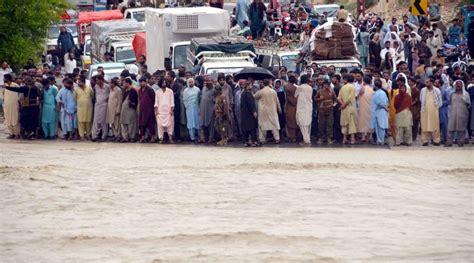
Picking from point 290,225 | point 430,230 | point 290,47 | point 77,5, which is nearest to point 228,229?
point 290,225

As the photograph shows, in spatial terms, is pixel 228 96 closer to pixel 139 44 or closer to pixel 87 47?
pixel 139 44

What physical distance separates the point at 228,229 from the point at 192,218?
34.5 inches

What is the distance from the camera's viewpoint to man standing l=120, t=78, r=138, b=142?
2319 centimetres

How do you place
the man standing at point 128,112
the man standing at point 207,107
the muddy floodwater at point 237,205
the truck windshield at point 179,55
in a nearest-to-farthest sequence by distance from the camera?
the muddy floodwater at point 237,205 → the man standing at point 207,107 → the man standing at point 128,112 → the truck windshield at point 179,55

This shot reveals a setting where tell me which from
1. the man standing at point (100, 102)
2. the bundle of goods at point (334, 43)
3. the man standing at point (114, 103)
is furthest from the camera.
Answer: the bundle of goods at point (334, 43)

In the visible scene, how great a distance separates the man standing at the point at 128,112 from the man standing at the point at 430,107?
5262 mm

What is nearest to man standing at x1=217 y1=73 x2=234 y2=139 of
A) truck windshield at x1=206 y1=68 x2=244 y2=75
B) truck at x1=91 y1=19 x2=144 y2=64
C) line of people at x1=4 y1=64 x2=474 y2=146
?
line of people at x1=4 y1=64 x2=474 y2=146

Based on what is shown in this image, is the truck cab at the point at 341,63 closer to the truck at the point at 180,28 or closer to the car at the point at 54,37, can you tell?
the truck at the point at 180,28

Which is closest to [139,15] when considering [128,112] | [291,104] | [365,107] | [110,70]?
[110,70]

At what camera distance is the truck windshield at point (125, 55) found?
31131mm

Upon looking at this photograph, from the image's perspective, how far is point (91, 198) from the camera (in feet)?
53.7

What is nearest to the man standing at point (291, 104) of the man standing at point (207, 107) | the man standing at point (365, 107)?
the man standing at point (365, 107)

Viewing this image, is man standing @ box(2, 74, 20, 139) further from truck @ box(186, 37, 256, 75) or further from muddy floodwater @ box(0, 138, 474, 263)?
truck @ box(186, 37, 256, 75)

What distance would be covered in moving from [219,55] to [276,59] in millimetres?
1825
